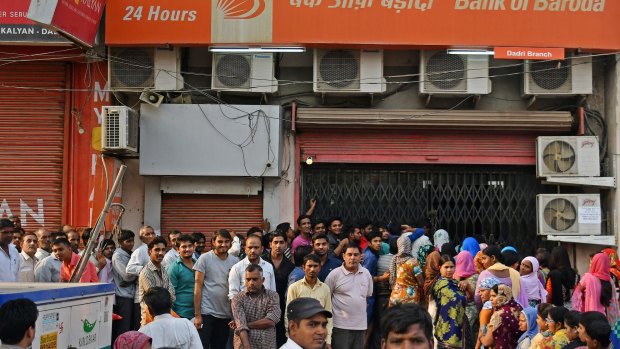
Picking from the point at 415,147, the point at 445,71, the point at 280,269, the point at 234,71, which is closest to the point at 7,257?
the point at 280,269

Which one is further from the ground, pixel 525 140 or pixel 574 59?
pixel 574 59

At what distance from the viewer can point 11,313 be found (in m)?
4.49

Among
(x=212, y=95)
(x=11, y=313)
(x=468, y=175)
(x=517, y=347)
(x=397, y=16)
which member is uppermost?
(x=397, y=16)

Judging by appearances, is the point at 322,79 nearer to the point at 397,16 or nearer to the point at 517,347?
the point at 397,16

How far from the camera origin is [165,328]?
19.2 ft

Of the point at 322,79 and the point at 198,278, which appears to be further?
the point at 322,79

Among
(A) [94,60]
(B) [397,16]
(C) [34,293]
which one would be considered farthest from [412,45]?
(C) [34,293]

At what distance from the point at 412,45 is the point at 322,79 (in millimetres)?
1398

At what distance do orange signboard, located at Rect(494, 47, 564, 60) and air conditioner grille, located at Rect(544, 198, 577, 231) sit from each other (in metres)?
2.14

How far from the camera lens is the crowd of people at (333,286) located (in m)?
7.43

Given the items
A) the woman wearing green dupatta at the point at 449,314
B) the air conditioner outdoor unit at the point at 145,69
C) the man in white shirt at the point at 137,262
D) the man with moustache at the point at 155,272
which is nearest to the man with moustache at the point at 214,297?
the man with moustache at the point at 155,272

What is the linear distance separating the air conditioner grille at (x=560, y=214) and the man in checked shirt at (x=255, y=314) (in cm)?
623

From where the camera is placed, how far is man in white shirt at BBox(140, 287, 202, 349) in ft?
19.1

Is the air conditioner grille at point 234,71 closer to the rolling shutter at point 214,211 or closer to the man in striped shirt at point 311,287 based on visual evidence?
the rolling shutter at point 214,211
